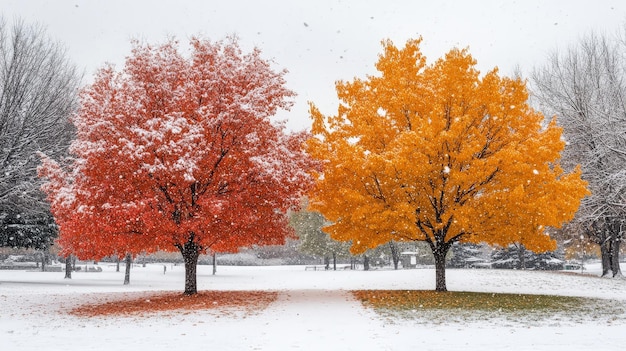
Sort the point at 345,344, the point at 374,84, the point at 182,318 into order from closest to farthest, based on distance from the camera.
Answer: the point at 345,344
the point at 182,318
the point at 374,84

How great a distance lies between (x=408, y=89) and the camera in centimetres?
1830

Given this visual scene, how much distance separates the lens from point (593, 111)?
23.3 m

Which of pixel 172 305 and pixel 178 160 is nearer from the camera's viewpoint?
pixel 178 160

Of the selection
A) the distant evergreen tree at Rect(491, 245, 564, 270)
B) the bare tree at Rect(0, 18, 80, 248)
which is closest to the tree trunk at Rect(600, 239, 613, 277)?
the distant evergreen tree at Rect(491, 245, 564, 270)

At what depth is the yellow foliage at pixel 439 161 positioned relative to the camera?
1655 centimetres

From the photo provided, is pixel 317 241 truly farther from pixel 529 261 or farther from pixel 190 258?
pixel 190 258

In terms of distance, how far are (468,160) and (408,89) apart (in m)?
3.34

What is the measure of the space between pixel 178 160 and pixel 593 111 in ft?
61.9

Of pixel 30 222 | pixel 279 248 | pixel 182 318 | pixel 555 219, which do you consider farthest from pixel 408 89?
pixel 279 248

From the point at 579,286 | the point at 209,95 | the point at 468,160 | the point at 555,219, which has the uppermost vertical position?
the point at 209,95

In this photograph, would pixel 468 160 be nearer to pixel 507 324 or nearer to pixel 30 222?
pixel 507 324

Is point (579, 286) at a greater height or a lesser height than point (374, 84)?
lesser

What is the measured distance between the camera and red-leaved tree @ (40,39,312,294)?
15609 mm

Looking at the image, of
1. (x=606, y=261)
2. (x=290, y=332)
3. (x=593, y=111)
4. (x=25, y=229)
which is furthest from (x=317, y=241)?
(x=290, y=332)
